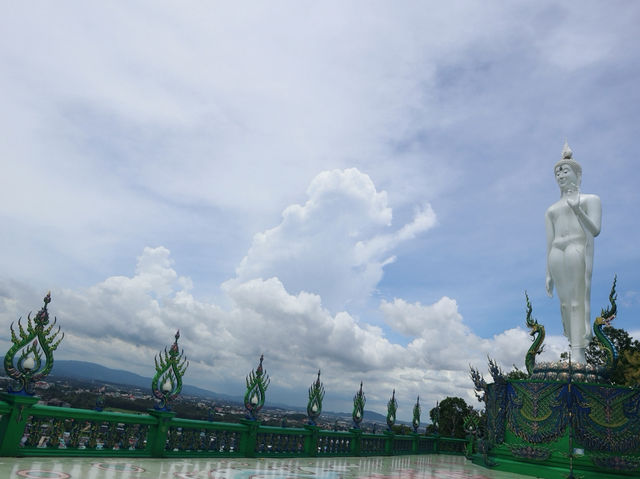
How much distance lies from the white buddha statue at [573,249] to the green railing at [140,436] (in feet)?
29.4

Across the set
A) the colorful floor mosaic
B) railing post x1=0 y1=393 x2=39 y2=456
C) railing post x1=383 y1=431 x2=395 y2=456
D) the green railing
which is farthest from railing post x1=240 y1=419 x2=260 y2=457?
railing post x1=383 y1=431 x2=395 y2=456

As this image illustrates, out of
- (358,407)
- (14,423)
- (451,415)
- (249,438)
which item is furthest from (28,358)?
(451,415)

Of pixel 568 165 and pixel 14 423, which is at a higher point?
pixel 568 165

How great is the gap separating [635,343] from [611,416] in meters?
19.3

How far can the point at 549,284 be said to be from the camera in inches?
683

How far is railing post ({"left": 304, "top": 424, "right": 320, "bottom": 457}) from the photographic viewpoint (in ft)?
45.9

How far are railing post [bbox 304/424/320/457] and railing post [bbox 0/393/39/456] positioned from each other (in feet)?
26.8

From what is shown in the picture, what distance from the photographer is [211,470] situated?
30.3 feet

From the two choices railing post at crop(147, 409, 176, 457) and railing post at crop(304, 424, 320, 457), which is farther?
railing post at crop(304, 424, 320, 457)

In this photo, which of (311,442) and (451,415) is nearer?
(311,442)

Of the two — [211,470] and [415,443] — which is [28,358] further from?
[415,443]

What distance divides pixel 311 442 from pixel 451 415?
20.8 metres

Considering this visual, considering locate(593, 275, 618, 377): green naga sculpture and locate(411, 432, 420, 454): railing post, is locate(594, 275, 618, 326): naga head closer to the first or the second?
locate(593, 275, 618, 377): green naga sculpture

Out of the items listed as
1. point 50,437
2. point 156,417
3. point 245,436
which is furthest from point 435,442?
point 50,437
